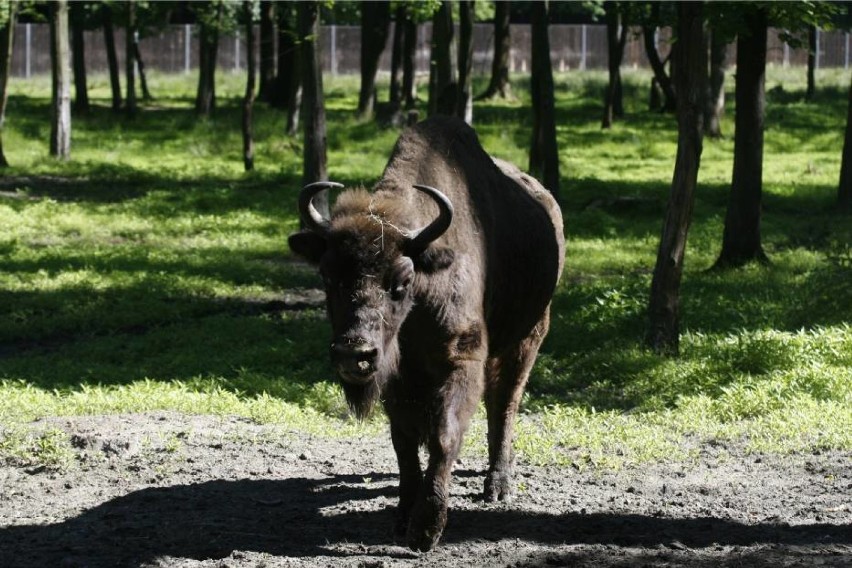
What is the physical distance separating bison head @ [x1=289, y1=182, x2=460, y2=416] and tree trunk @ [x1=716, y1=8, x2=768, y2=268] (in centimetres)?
953

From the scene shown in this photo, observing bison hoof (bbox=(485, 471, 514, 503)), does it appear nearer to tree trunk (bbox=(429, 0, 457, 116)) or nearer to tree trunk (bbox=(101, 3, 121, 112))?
tree trunk (bbox=(429, 0, 457, 116))

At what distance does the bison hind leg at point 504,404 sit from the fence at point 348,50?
4392 centimetres

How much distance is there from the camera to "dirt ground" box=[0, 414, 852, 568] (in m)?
6.10

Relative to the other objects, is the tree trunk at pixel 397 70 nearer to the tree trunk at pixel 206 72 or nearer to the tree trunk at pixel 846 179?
the tree trunk at pixel 206 72

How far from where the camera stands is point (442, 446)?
638 centimetres

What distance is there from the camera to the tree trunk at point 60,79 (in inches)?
919

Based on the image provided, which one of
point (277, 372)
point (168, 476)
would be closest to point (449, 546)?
point (168, 476)

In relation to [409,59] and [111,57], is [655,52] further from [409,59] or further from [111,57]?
[111,57]

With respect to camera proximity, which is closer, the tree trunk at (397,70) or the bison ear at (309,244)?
the bison ear at (309,244)

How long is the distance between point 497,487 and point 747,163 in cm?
910

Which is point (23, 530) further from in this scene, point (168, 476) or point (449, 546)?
point (449, 546)

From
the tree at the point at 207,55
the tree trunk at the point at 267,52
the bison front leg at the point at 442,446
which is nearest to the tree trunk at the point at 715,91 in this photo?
the tree trunk at the point at 267,52

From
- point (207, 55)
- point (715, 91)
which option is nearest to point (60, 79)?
point (207, 55)

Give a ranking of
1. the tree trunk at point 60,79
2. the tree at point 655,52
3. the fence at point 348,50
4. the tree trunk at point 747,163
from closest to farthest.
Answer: the tree trunk at point 747,163, the tree trunk at point 60,79, the tree at point 655,52, the fence at point 348,50
